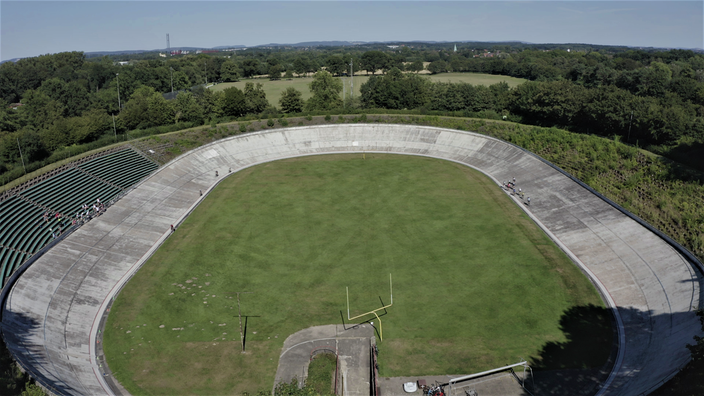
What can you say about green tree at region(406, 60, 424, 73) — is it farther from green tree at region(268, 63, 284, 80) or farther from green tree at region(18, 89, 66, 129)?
green tree at region(18, 89, 66, 129)

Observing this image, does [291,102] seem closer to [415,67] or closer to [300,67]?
[300,67]

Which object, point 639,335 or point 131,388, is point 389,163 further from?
point 131,388

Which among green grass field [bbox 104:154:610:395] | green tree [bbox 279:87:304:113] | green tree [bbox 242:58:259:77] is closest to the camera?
green grass field [bbox 104:154:610:395]

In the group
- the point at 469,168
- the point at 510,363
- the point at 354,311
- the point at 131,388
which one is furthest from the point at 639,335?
the point at 469,168

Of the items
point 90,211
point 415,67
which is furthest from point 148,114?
point 415,67

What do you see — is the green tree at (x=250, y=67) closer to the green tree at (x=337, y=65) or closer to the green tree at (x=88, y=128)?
the green tree at (x=337, y=65)

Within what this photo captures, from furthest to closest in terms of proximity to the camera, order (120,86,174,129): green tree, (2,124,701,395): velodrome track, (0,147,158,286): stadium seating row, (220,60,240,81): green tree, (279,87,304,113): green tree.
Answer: (220,60,240,81): green tree
(279,87,304,113): green tree
(120,86,174,129): green tree
(0,147,158,286): stadium seating row
(2,124,701,395): velodrome track

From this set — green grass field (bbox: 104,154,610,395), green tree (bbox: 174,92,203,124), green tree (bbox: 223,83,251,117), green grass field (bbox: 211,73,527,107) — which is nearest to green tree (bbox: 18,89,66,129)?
green tree (bbox: 174,92,203,124)
